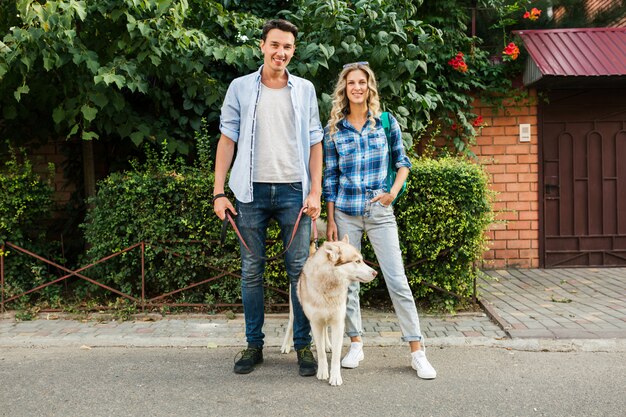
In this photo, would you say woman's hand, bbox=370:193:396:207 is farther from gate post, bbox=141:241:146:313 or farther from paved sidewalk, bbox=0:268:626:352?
gate post, bbox=141:241:146:313

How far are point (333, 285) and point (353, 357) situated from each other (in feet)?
2.46

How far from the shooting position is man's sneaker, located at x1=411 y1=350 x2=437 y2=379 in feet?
12.8

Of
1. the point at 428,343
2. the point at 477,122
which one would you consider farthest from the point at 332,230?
the point at 477,122

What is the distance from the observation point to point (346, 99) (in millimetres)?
4121

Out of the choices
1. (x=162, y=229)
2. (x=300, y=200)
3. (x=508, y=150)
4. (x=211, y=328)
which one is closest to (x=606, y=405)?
(x=300, y=200)

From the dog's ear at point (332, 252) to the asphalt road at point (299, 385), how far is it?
0.89 m

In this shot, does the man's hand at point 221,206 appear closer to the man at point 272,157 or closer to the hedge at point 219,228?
the man at point 272,157

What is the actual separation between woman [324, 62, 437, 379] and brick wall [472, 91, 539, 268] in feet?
14.7

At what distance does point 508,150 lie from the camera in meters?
8.16

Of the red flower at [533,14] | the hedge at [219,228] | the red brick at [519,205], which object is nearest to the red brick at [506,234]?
the red brick at [519,205]

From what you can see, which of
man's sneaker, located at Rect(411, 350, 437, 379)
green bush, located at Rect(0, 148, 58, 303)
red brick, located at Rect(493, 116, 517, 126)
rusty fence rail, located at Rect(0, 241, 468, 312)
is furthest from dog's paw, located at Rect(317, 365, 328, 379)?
red brick, located at Rect(493, 116, 517, 126)

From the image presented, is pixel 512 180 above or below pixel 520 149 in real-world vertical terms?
below

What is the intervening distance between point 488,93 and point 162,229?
517cm

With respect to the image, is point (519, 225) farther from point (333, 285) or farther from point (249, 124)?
point (249, 124)
